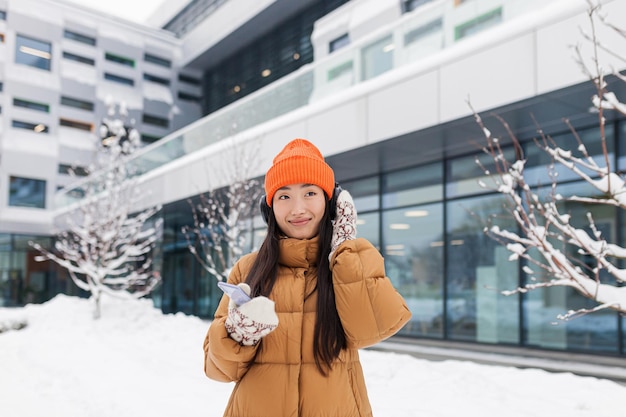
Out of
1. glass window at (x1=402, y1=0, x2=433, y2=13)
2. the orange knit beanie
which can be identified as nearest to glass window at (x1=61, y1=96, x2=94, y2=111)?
glass window at (x1=402, y1=0, x2=433, y2=13)

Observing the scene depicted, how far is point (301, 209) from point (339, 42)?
16529mm

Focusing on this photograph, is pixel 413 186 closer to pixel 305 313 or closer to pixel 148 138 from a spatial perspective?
pixel 305 313

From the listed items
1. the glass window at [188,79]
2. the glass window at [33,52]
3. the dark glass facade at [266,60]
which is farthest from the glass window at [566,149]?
the glass window at [33,52]

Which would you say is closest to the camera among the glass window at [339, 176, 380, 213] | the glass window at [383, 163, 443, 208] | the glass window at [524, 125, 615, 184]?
the glass window at [524, 125, 615, 184]

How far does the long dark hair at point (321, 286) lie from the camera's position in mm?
2080

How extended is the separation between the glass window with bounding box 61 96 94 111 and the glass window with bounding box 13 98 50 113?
0.98 meters

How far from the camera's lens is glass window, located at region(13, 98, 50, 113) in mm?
27578

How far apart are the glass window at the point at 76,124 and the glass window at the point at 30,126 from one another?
1.02 meters

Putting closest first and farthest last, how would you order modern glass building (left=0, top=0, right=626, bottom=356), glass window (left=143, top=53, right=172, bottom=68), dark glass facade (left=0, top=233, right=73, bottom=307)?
modern glass building (left=0, top=0, right=626, bottom=356), dark glass facade (left=0, top=233, right=73, bottom=307), glass window (left=143, top=53, right=172, bottom=68)

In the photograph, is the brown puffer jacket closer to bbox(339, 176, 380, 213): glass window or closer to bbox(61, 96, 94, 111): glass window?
bbox(339, 176, 380, 213): glass window

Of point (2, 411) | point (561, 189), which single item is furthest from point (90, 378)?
point (561, 189)

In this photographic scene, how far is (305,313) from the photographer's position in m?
2.16

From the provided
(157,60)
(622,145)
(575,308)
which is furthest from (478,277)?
(157,60)

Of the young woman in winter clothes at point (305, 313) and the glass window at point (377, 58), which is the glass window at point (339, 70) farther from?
the young woman in winter clothes at point (305, 313)
